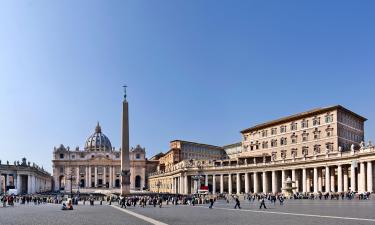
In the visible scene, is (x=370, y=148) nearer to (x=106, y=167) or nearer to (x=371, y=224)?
(x=371, y=224)

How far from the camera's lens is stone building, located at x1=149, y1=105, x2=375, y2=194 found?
227 feet

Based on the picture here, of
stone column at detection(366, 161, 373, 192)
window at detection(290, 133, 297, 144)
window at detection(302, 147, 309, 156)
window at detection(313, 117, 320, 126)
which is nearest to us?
stone column at detection(366, 161, 373, 192)

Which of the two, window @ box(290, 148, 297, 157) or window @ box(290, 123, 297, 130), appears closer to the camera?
window @ box(290, 148, 297, 157)

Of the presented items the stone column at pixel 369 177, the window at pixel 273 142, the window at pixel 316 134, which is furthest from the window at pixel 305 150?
the stone column at pixel 369 177

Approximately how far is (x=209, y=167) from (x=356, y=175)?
1494 inches

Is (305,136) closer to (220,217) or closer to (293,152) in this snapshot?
(293,152)

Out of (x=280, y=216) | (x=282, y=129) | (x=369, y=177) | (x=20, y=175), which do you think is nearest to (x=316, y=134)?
(x=282, y=129)

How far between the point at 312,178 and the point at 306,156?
5117 millimetres

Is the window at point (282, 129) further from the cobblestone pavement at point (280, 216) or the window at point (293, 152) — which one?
→ the cobblestone pavement at point (280, 216)

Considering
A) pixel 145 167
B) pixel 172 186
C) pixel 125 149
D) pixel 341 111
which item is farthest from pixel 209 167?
pixel 145 167

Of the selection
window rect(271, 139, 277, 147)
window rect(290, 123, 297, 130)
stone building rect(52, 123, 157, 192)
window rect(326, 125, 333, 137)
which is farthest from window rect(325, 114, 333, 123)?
stone building rect(52, 123, 157, 192)

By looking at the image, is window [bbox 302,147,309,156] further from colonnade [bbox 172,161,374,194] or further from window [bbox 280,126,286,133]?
window [bbox 280,126,286,133]

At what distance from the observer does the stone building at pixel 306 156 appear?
227 ft

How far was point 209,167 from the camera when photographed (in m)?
103
